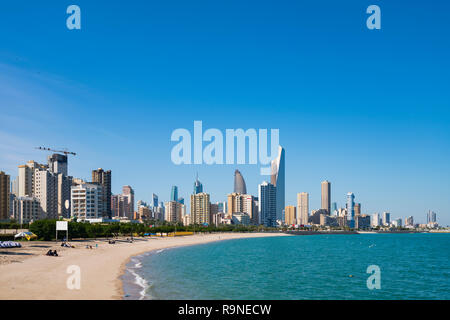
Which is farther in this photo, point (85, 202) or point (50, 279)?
point (85, 202)

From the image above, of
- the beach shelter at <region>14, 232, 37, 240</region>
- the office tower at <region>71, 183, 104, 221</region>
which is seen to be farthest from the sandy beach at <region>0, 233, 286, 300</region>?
the office tower at <region>71, 183, 104, 221</region>

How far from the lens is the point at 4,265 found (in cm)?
4812

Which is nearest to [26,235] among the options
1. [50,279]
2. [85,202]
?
[50,279]

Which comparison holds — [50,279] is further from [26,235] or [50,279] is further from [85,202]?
[85,202]

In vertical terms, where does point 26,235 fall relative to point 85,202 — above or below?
below

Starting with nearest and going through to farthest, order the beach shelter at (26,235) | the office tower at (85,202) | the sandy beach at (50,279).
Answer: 1. the sandy beach at (50,279)
2. the beach shelter at (26,235)
3. the office tower at (85,202)

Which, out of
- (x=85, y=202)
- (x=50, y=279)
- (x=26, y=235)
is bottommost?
(x=26, y=235)

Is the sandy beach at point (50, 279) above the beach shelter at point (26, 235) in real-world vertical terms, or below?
above

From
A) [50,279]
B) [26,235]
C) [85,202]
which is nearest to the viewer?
[50,279]

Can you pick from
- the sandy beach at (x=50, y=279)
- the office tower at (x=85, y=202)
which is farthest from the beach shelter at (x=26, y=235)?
the office tower at (x=85, y=202)

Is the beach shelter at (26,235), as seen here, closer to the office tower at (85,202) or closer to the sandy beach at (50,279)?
the sandy beach at (50,279)

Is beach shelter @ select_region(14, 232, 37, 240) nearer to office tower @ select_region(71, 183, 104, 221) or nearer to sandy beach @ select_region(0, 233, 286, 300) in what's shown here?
sandy beach @ select_region(0, 233, 286, 300)

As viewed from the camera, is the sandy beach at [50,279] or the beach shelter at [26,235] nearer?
the sandy beach at [50,279]
